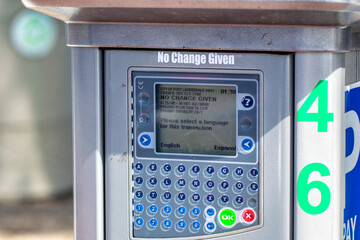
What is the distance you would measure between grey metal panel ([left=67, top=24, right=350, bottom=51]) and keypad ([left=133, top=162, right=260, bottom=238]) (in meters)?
0.31

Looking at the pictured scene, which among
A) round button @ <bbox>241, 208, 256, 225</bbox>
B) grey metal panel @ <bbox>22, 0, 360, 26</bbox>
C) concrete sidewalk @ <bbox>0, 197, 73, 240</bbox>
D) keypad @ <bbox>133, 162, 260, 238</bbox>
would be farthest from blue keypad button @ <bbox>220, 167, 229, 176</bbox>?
concrete sidewalk @ <bbox>0, 197, 73, 240</bbox>

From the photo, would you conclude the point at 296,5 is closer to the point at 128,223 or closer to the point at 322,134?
the point at 322,134

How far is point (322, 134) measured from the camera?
5.62 feet

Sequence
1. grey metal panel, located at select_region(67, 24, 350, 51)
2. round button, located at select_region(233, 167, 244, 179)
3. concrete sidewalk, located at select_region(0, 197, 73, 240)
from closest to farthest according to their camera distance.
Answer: grey metal panel, located at select_region(67, 24, 350, 51) < round button, located at select_region(233, 167, 244, 179) < concrete sidewalk, located at select_region(0, 197, 73, 240)

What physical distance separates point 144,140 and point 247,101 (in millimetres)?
281

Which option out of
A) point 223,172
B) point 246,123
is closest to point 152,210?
point 223,172

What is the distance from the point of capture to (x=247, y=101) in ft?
5.77

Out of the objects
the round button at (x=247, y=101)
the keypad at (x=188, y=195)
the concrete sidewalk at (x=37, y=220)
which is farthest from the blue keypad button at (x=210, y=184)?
the concrete sidewalk at (x=37, y=220)

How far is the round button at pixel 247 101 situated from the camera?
175cm

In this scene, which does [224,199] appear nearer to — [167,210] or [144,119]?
[167,210]

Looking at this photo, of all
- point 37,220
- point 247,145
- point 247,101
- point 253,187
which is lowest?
point 37,220

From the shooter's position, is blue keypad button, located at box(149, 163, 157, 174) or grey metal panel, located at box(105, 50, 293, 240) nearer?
grey metal panel, located at box(105, 50, 293, 240)

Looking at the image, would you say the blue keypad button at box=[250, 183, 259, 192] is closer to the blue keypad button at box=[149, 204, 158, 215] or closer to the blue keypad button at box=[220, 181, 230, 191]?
the blue keypad button at box=[220, 181, 230, 191]

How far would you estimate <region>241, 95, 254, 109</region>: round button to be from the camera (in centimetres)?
175
